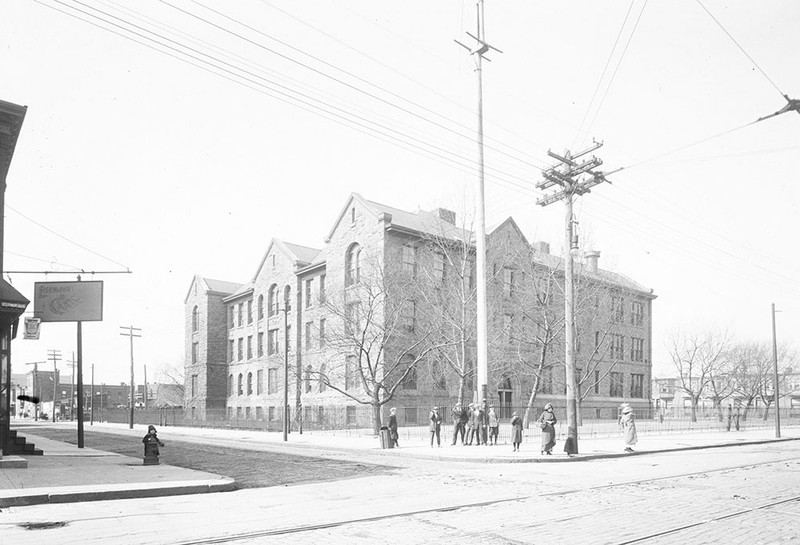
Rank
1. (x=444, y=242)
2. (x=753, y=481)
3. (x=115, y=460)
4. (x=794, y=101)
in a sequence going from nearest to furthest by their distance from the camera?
(x=794, y=101), (x=753, y=481), (x=115, y=460), (x=444, y=242)

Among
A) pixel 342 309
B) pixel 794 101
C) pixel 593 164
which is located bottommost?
pixel 342 309

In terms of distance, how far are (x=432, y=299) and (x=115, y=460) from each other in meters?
23.4

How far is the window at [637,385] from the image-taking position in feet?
211

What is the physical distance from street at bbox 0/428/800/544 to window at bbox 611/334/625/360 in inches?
1767

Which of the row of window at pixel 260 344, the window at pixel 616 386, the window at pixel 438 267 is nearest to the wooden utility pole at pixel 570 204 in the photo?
the window at pixel 438 267

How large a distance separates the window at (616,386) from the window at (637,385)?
6.34 feet

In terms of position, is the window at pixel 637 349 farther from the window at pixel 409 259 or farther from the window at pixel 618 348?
the window at pixel 409 259

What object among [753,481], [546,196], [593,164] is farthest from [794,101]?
[546,196]

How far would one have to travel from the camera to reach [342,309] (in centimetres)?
4003

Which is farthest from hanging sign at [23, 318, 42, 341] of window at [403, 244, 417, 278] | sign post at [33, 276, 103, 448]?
window at [403, 244, 417, 278]

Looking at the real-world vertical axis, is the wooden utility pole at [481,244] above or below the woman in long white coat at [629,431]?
above

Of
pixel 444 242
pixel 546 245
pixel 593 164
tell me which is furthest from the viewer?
pixel 546 245

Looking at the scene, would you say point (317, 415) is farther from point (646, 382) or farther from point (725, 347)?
point (725, 347)

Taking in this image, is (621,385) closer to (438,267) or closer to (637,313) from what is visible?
(637,313)
